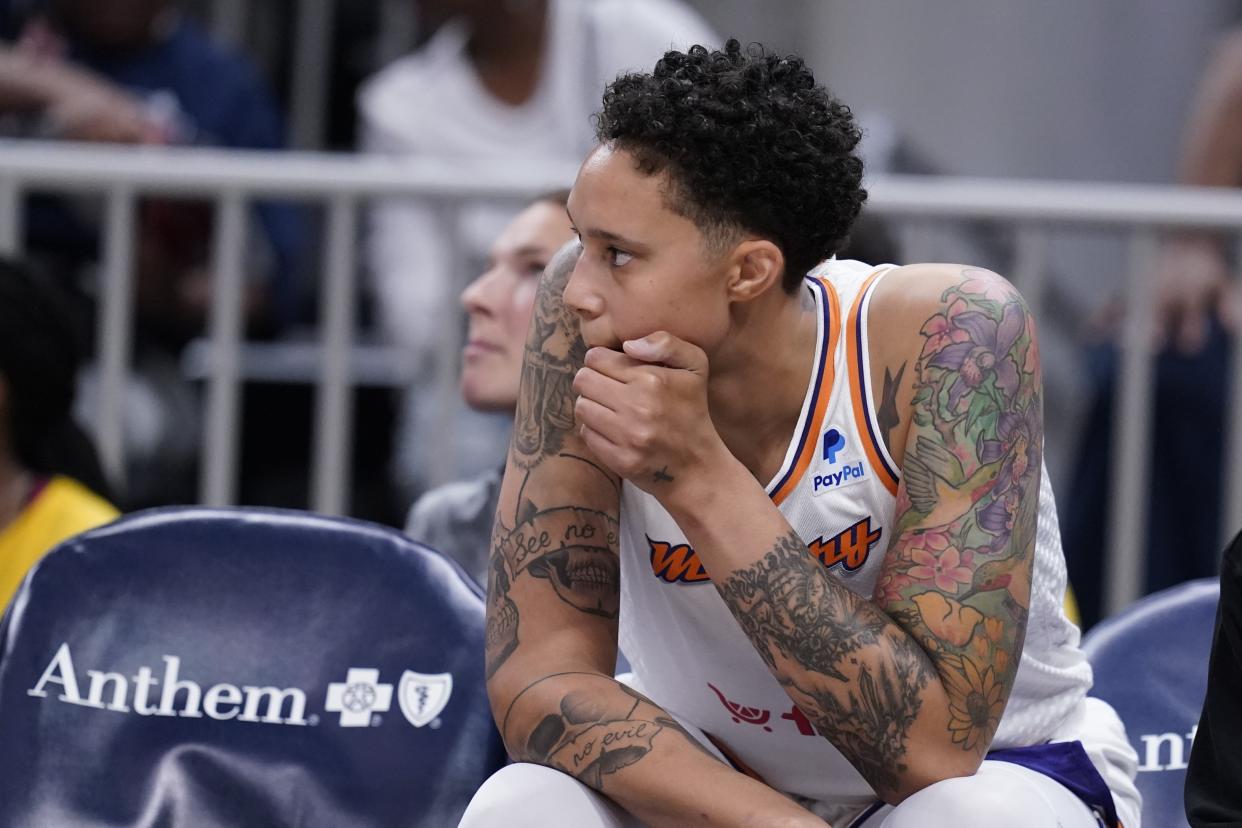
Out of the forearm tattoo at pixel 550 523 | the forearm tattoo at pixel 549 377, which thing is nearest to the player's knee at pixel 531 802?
the forearm tattoo at pixel 550 523

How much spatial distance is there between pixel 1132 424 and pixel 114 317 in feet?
7.30

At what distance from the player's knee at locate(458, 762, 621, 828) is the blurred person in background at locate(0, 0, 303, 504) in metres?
2.51

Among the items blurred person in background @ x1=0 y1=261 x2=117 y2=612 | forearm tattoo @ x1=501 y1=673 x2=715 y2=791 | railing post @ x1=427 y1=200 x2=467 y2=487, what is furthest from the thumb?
railing post @ x1=427 y1=200 x2=467 y2=487

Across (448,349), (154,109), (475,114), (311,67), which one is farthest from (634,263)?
(311,67)

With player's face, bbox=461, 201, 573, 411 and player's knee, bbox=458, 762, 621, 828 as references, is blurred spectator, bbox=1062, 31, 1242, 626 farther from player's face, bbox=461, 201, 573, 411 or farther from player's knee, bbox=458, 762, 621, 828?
player's knee, bbox=458, 762, 621, 828

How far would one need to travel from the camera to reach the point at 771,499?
218cm

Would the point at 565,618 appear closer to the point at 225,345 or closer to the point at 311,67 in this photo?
the point at 225,345

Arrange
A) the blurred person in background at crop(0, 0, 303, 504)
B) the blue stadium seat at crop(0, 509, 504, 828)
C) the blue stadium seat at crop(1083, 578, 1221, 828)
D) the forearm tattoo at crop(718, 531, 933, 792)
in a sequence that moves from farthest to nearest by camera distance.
A: the blurred person in background at crop(0, 0, 303, 504), the blue stadium seat at crop(1083, 578, 1221, 828), the blue stadium seat at crop(0, 509, 504, 828), the forearm tattoo at crop(718, 531, 933, 792)

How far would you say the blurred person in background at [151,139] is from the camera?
4.35m

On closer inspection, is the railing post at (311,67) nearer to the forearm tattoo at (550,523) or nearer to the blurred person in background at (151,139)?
the blurred person in background at (151,139)

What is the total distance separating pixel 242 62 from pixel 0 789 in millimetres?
2821

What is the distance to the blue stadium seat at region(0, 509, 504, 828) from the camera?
234cm

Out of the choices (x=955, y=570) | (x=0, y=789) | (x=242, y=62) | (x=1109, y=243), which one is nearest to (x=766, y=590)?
(x=955, y=570)

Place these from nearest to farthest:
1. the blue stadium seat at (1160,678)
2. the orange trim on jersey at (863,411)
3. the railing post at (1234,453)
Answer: the orange trim on jersey at (863,411), the blue stadium seat at (1160,678), the railing post at (1234,453)
